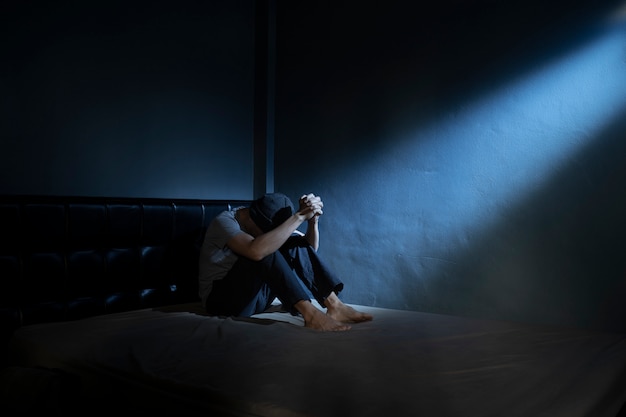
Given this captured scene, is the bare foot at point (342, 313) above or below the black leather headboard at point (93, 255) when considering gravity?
below

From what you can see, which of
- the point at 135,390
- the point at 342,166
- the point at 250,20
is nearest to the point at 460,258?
the point at 342,166

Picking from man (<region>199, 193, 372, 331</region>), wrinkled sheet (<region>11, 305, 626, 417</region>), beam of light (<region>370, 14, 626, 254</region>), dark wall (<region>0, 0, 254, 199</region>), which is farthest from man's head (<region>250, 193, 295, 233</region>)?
beam of light (<region>370, 14, 626, 254</region>)

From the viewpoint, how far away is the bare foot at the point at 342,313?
201cm

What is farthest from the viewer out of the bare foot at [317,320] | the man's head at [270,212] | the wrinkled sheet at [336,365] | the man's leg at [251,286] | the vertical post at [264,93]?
the vertical post at [264,93]

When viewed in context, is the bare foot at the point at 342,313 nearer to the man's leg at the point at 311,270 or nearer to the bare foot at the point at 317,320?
the man's leg at the point at 311,270

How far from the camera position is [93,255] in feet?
6.77

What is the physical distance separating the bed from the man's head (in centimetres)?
53

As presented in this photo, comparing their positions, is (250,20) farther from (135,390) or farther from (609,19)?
(135,390)

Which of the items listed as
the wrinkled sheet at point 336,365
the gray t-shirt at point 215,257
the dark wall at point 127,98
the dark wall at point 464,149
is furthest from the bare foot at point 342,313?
the dark wall at point 127,98

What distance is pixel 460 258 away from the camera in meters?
2.49

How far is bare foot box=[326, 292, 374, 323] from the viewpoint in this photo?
6.60ft

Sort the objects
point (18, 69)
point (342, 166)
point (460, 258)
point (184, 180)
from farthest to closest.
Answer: point (342, 166), point (184, 180), point (460, 258), point (18, 69)

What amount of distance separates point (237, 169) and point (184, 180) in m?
0.45

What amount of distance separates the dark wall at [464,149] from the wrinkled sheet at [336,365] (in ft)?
1.85
